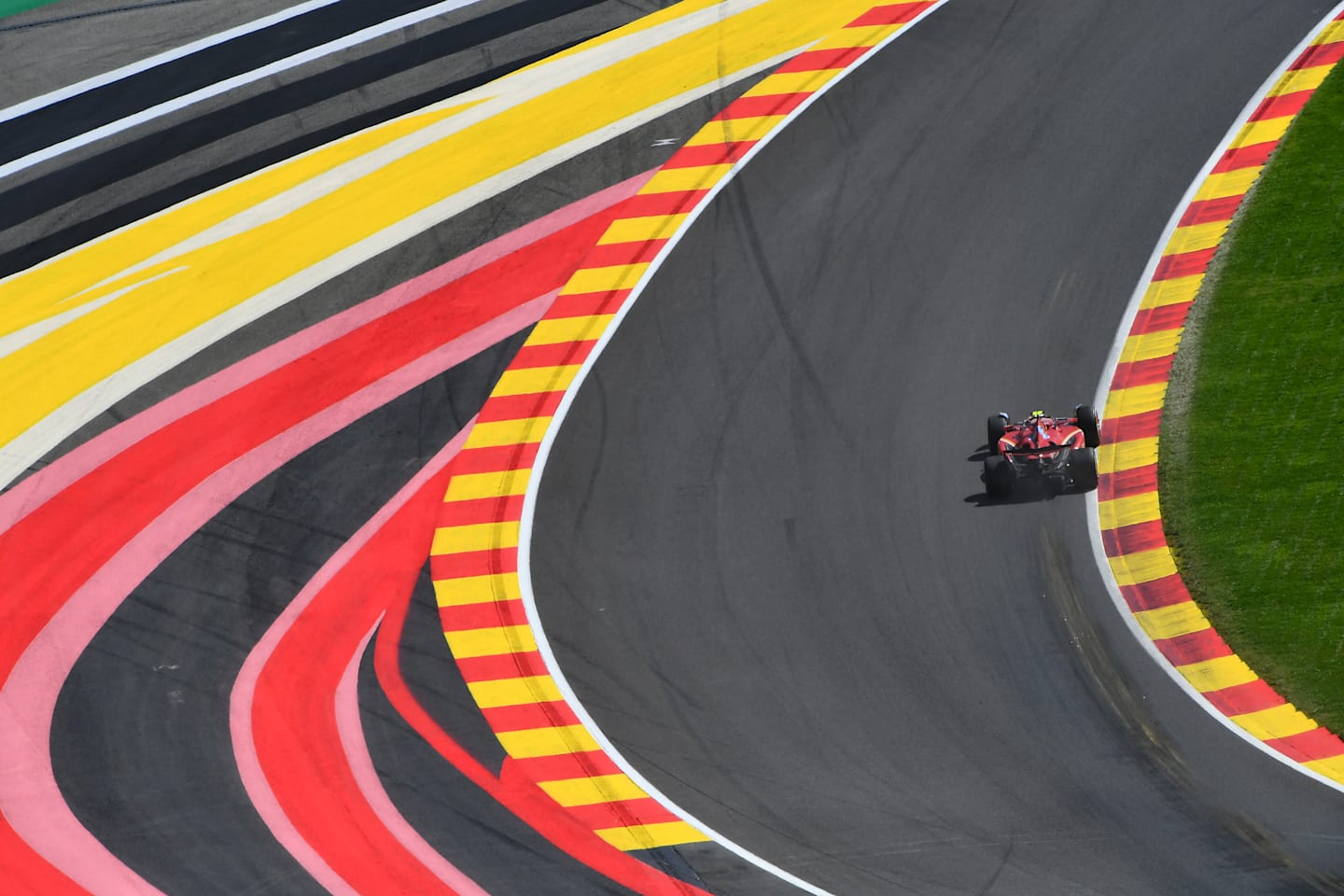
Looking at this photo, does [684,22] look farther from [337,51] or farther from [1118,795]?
[1118,795]

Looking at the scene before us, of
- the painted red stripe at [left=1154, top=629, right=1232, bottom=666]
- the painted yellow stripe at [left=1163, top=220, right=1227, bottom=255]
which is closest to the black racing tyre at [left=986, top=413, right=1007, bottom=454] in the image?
the painted red stripe at [left=1154, top=629, right=1232, bottom=666]

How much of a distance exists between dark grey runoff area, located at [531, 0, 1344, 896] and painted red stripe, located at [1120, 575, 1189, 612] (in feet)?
1.14

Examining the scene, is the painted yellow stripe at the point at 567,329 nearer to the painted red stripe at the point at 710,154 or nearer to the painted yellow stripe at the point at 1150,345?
the painted red stripe at the point at 710,154

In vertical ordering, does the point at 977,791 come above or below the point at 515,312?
below

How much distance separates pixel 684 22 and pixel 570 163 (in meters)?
4.44

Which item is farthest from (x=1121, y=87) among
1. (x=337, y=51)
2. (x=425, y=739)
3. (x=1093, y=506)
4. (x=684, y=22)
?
(x=425, y=739)

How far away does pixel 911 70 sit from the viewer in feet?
98.2

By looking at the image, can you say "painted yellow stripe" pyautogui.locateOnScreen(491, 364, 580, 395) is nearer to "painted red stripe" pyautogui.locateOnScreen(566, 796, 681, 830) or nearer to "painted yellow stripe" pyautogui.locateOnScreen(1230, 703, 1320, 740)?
"painted red stripe" pyautogui.locateOnScreen(566, 796, 681, 830)

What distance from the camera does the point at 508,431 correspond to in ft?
80.3

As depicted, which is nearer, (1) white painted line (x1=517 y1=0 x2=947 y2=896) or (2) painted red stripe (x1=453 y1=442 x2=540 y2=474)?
(1) white painted line (x1=517 y1=0 x2=947 y2=896)

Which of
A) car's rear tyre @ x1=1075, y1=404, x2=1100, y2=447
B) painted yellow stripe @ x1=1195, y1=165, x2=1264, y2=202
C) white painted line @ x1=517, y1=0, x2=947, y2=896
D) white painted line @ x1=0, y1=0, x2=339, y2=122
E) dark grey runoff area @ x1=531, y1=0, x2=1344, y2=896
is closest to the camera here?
dark grey runoff area @ x1=531, y1=0, x2=1344, y2=896

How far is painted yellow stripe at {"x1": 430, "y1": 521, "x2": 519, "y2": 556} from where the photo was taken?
22766 millimetres

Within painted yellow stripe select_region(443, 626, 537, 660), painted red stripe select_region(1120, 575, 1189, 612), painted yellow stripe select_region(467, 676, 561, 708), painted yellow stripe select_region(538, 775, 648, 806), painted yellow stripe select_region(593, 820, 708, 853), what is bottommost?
painted yellow stripe select_region(593, 820, 708, 853)

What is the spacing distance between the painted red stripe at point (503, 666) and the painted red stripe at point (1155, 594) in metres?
7.23
